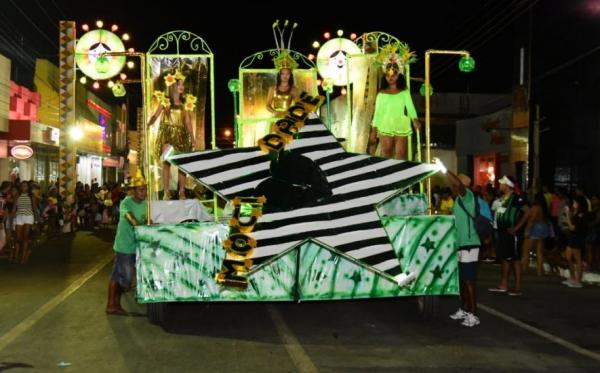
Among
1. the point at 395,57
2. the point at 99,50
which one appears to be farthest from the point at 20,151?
the point at 395,57

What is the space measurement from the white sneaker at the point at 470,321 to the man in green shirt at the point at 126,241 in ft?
13.8

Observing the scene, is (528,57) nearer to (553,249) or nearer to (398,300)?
(553,249)

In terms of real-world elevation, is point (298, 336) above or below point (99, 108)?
below

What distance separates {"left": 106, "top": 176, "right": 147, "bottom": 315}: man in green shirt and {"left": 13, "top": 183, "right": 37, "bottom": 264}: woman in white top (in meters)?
6.72

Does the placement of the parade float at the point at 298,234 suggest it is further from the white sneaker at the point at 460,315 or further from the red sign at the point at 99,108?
the red sign at the point at 99,108

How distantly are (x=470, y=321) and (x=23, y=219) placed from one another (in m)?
10.6

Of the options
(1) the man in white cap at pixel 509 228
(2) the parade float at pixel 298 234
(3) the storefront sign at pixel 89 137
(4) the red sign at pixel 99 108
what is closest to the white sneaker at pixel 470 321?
(2) the parade float at pixel 298 234

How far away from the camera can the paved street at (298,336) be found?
6.71 m

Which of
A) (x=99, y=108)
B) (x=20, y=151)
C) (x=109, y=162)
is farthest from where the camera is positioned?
(x=109, y=162)

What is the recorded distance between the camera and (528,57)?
22.9 meters

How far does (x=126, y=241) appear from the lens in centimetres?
912

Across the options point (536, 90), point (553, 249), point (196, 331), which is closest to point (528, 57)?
point (536, 90)

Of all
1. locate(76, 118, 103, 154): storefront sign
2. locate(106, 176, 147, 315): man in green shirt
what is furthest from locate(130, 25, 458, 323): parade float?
locate(76, 118, 103, 154): storefront sign

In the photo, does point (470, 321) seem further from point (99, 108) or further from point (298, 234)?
point (99, 108)
